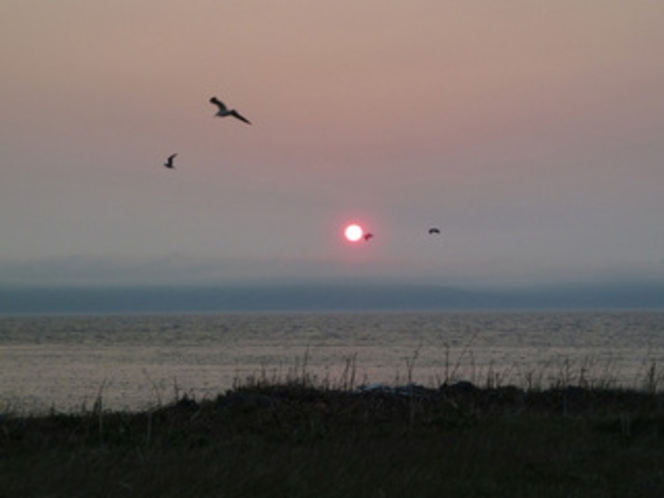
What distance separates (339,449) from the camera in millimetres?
11586

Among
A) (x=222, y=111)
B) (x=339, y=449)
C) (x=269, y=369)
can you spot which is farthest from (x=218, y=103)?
(x=269, y=369)

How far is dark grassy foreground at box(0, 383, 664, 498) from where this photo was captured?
9.53 metres

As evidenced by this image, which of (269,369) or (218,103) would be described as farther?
(269,369)

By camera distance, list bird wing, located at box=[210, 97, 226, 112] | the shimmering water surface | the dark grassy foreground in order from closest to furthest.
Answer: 1. the dark grassy foreground
2. bird wing, located at box=[210, 97, 226, 112]
3. the shimmering water surface

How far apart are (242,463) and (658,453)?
534cm

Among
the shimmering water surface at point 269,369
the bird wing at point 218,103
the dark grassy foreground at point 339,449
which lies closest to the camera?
the dark grassy foreground at point 339,449

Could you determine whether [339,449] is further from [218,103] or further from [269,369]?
[269,369]

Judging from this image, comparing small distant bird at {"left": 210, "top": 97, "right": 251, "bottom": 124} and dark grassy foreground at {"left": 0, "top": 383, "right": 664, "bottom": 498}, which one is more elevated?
small distant bird at {"left": 210, "top": 97, "right": 251, "bottom": 124}

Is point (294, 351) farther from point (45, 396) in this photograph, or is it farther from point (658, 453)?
point (658, 453)

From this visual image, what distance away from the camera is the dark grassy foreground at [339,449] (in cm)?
953

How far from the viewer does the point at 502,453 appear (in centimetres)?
1149

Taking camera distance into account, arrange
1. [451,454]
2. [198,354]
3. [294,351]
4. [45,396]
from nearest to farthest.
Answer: [451,454]
[45,396]
[198,354]
[294,351]

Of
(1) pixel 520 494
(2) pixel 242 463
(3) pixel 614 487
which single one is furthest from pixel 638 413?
(2) pixel 242 463

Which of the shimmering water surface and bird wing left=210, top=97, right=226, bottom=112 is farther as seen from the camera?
the shimmering water surface
